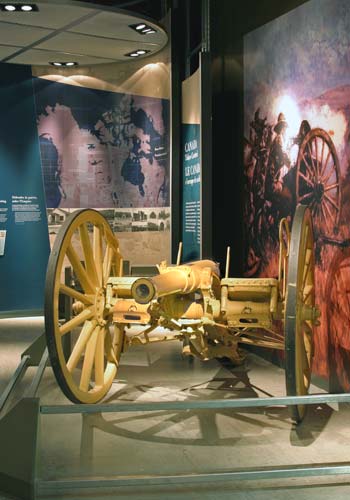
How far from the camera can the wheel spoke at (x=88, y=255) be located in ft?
17.8

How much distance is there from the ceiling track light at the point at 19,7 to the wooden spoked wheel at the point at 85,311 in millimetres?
2843

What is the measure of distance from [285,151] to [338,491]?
11.9 feet

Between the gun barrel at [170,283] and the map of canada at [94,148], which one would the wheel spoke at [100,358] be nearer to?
the gun barrel at [170,283]

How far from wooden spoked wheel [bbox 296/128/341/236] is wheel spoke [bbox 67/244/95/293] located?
1.98m

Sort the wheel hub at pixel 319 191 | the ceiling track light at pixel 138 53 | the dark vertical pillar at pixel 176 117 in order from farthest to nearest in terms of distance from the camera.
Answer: the dark vertical pillar at pixel 176 117 → the ceiling track light at pixel 138 53 → the wheel hub at pixel 319 191

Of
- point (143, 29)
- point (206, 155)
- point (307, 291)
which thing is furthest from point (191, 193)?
point (307, 291)

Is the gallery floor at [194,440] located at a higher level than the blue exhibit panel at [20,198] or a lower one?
lower

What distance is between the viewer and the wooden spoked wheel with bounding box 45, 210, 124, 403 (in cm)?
468

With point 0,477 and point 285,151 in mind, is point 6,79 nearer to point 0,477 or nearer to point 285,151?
point 285,151

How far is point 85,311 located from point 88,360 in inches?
14.0

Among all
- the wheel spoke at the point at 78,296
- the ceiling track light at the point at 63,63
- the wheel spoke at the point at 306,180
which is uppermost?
the ceiling track light at the point at 63,63

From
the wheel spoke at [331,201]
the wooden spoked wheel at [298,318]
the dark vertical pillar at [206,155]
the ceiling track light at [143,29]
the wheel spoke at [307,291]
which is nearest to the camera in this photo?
the wooden spoked wheel at [298,318]

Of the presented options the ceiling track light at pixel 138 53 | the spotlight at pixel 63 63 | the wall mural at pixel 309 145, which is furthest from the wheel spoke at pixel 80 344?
the spotlight at pixel 63 63

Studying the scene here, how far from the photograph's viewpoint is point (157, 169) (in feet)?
33.6
